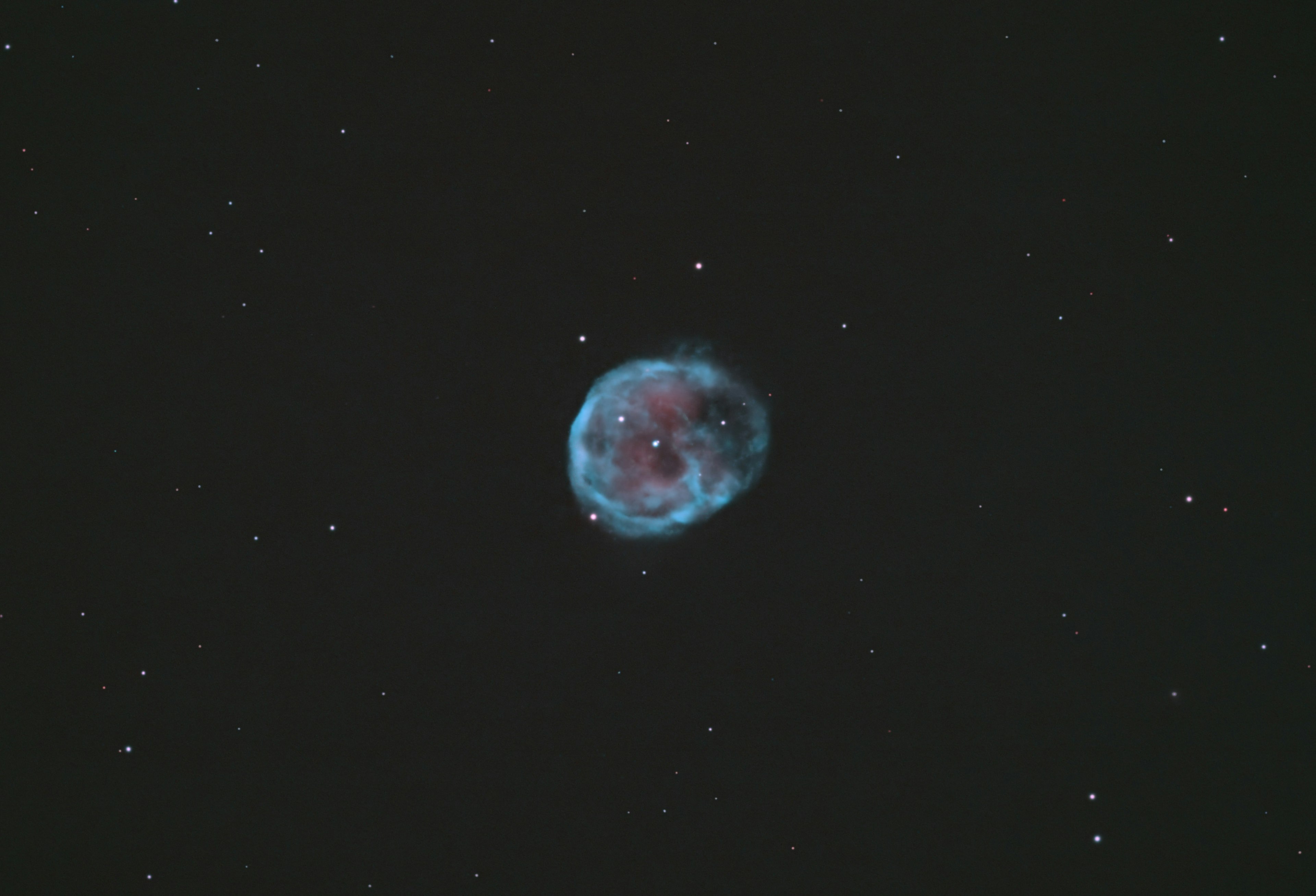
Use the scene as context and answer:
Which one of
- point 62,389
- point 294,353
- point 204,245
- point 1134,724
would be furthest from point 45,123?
point 1134,724

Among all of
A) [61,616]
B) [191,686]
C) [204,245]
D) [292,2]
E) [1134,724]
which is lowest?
[1134,724]

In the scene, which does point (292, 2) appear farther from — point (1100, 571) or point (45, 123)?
point (1100, 571)

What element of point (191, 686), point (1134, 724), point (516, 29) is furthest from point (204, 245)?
point (1134, 724)

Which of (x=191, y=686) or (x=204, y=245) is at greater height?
(x=204, y=245)
